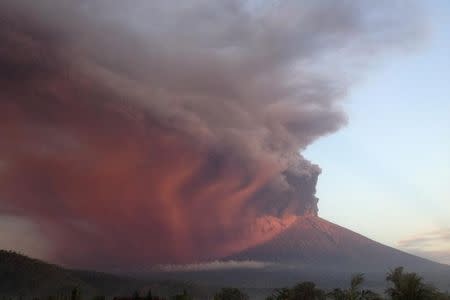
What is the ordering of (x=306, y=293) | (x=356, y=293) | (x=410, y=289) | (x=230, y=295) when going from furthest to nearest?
1. (x=230, y=295)
2. (x=306, y=293)
3. (x=410, y=289)
4. (x=356, y=293)

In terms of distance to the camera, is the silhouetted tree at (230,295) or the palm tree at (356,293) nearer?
the palm tree at (356,293)

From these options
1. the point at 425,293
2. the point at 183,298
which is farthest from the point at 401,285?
the point at 183,298

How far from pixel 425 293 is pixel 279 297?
31424 mm

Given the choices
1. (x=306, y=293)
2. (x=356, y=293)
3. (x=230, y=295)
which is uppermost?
(x=306, y=293)

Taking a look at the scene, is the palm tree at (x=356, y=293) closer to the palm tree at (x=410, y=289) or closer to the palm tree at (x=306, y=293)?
the palm tree at (x=410, y=289)

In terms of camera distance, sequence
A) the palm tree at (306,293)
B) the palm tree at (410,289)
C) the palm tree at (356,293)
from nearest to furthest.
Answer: the palm tree at (356,293) → the palm tree at (410,289) → the palm tree at (306,293)

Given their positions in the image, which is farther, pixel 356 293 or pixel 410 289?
pixel 410 289

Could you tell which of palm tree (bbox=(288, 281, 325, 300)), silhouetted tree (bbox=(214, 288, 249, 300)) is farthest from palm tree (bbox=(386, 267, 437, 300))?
silhouetted tree (bbox=(214, 288, 249, 300))

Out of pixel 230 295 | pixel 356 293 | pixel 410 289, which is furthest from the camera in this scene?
pixel 230 295

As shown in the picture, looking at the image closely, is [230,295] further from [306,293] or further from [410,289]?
[410,289]

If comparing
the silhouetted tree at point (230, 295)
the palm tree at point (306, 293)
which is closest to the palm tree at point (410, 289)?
the palm tree at point (306, 293)

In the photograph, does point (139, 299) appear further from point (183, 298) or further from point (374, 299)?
point (374, 299)

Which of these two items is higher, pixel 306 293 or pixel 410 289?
pixel 306 293

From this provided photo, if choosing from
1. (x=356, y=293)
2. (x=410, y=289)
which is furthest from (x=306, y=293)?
(x=356, y=293)
